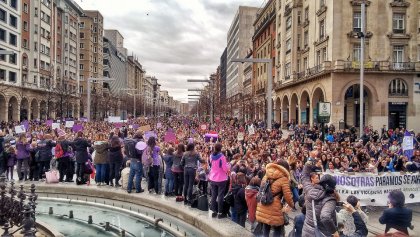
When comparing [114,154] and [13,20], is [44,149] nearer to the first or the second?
[114,154]

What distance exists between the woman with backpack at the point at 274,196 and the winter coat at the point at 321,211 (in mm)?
437

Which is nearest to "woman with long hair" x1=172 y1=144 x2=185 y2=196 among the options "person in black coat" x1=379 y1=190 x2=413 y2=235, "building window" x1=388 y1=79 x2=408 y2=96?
"person in black coat" x1=379 y1=190 x2=413 y2=235

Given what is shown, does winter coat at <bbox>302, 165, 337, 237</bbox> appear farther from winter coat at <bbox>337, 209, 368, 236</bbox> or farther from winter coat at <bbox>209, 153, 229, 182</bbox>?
winter coat at <bbox>209, 153, 229, 182</bbox>

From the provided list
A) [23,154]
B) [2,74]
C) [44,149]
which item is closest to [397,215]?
[44,149]

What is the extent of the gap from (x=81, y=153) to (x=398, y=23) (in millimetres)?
34475

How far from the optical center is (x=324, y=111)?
74.9ft

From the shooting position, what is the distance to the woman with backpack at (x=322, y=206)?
16.5 feet

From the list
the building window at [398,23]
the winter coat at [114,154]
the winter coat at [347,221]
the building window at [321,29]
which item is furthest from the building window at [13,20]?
the winter coat at [347,221]

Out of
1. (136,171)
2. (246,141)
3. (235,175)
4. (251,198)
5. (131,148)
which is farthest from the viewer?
(246,141)

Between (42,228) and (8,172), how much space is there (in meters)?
7.12

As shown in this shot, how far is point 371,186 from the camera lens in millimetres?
10508

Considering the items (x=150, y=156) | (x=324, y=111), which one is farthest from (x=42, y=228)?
(x=324, y=111)

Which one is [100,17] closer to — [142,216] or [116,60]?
[116,60]

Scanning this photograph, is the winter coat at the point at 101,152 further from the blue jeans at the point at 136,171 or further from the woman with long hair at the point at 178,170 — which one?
the woman with long hair at the point at 178,170
